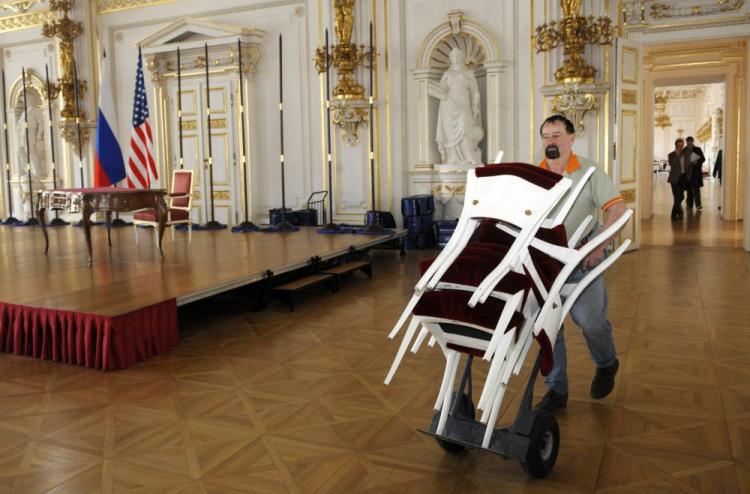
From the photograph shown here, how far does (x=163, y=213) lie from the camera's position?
7059mm

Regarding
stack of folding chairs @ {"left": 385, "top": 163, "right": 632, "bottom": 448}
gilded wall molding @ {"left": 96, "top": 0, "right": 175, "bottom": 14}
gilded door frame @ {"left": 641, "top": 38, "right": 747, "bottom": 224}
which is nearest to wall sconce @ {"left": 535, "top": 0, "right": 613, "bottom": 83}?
gilded door frame @ {"left": 641, "top": 38, "right": 747, "bottom": 224}

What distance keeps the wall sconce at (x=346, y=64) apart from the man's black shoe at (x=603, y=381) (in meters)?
6.72

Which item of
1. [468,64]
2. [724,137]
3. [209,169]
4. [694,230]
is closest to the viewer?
[468,64]

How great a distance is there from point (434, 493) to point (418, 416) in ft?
2.49

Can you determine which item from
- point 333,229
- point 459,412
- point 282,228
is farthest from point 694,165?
point 459,412

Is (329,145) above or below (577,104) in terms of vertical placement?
below

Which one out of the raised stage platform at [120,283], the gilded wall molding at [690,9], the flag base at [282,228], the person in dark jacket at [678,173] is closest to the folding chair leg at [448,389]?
the raised stage platform at [120,283]

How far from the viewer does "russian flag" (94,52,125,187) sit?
25.7 ft

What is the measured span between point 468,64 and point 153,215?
4.48m

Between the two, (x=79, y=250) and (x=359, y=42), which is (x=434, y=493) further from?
(x=359, y=42)

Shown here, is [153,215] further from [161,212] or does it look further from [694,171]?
[694,171]

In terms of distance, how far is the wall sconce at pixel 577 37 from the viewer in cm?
788

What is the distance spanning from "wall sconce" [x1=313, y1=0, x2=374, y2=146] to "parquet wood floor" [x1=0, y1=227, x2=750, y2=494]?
488 centimetres

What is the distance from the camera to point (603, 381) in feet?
10.8
